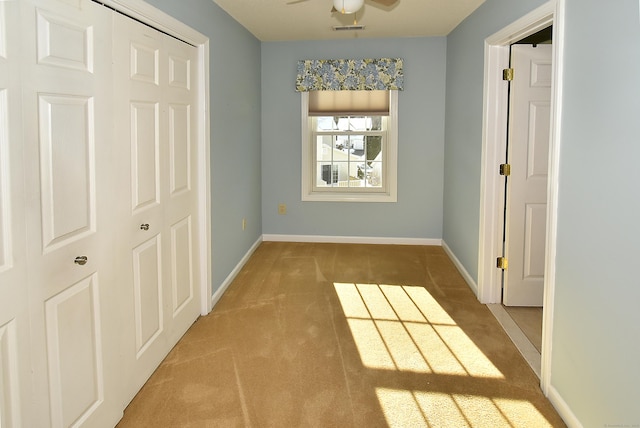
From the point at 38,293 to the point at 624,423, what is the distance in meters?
2.22

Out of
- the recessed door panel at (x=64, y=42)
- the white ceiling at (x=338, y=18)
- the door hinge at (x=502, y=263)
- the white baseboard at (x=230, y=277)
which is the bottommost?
the white baseboard at (x=230, y=277)

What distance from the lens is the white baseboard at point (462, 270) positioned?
4.19m

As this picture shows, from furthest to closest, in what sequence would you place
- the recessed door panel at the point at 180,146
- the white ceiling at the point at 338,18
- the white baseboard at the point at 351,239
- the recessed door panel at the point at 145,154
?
the white baseboard at the point at 351,239 → the white ceiling at the point at 338,18 → the recessed door panel at the point at 180,146 → the recessed door panel at the point at 145,154

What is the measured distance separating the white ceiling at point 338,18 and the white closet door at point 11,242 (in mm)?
2432

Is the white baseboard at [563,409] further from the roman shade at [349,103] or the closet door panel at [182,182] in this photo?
the roman shade at [349,103]

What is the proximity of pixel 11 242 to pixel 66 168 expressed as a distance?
0.41 metres

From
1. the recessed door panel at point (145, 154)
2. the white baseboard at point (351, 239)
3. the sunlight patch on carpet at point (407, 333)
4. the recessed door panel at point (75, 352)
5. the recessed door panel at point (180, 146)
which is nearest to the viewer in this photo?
the recessed door panel at point (75, 352)

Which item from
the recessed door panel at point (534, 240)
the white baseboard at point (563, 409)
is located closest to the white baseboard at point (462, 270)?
the recessed door panel at point (534, 240)

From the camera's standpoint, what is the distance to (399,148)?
5785 millimetres

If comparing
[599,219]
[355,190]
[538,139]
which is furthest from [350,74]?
[599,219]

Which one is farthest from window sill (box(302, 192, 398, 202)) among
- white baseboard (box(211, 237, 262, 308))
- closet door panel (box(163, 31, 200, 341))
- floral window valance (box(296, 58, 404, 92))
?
closet door panel (box(163, 31, 200, 341))

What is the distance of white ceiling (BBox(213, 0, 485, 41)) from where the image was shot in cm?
409

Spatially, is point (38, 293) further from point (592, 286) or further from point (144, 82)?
point (592, 286)

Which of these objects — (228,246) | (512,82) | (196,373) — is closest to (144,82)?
(196,373)
